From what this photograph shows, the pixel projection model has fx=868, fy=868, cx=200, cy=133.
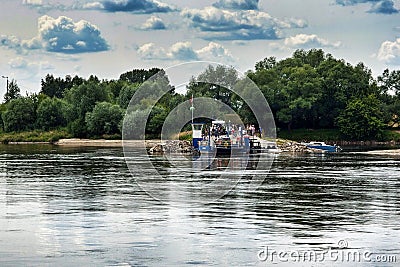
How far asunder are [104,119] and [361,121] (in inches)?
1798

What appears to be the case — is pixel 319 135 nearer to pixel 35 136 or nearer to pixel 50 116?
pixel 35 136

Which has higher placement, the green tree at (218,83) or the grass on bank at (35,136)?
the green tree at (218,83)

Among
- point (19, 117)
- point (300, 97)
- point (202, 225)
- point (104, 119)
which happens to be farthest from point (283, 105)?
point (202, 225)

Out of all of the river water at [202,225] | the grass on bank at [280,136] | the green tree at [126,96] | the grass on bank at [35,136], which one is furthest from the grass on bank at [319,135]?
the river water at [202,225]

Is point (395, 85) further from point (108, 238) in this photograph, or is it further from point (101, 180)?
point (108, 238)

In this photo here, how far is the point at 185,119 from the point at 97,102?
1650 inches

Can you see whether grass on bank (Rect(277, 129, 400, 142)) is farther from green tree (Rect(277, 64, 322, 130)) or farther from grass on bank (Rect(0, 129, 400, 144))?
green tree (Rect(277, 64, 322, 130))

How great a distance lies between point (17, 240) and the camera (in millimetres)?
28438

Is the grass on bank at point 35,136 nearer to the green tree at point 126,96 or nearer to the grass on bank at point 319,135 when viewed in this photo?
the green tree at point 126,96

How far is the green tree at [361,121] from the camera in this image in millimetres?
146375

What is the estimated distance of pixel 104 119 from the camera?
514 ft

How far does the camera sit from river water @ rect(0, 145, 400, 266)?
25.8 metres

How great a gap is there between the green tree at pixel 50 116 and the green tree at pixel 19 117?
198cm

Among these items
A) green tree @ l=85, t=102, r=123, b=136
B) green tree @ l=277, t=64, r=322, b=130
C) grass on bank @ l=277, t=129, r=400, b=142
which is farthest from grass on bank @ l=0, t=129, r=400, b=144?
green tree @ l=277, t=64, r=322, b=130
